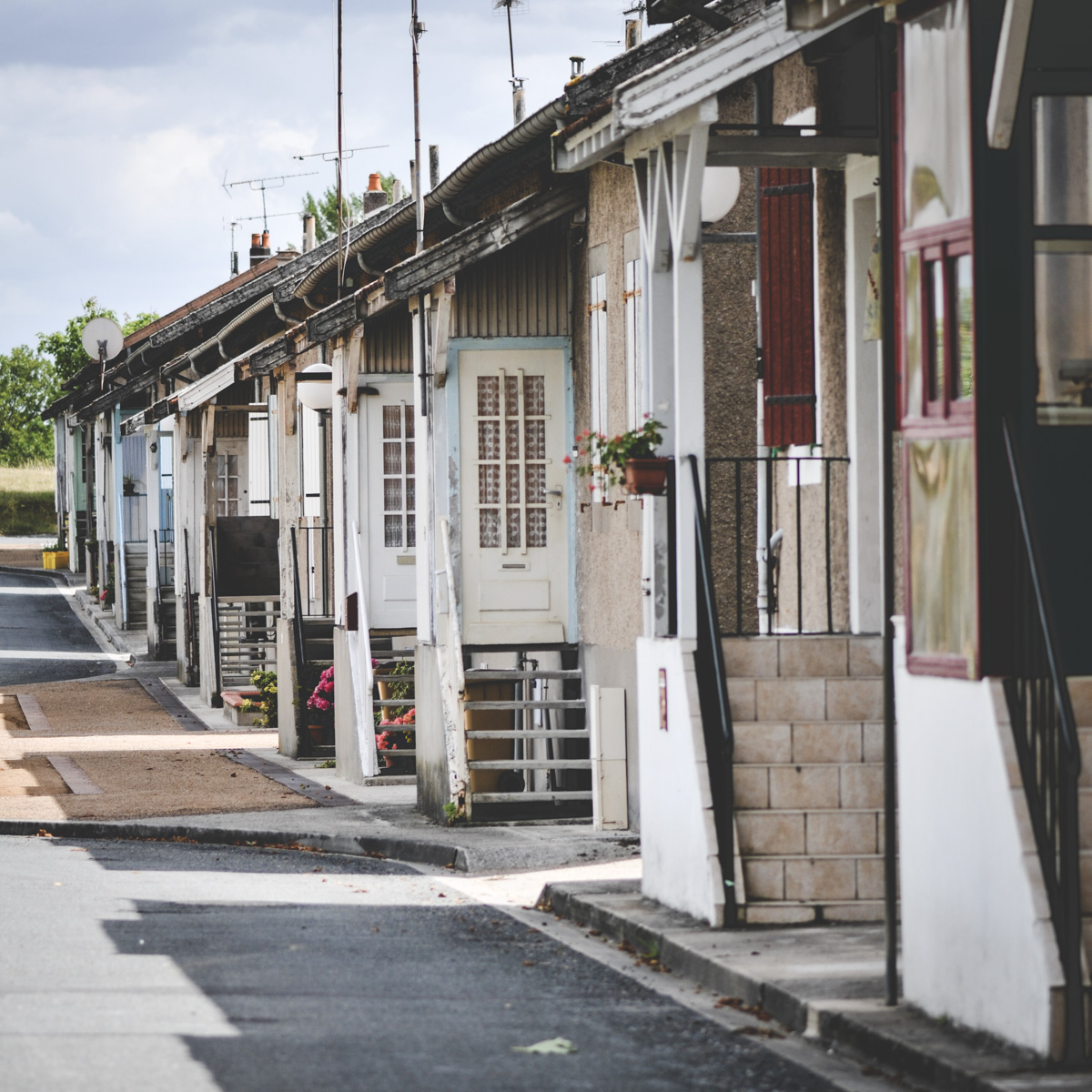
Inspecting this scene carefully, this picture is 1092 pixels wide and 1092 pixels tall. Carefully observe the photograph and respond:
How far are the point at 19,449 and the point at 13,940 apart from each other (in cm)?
9689

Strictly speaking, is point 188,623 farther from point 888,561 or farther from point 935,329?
point 935,329

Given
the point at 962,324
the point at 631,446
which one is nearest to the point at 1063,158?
the point at 962,324

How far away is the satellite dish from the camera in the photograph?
42.2 meters

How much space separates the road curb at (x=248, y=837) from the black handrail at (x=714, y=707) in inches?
145

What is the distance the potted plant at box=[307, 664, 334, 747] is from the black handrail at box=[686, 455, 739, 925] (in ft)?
39.7

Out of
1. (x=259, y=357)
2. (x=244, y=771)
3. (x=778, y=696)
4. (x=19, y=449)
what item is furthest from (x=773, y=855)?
(x=19, y=449)

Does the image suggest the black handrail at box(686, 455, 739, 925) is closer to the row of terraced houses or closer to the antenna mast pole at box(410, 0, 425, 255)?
the row of terraced houses

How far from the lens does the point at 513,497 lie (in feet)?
51.7

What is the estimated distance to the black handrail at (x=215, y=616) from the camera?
27672mm

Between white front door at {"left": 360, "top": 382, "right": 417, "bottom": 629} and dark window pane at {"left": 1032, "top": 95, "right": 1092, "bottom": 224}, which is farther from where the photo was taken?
white front door at {"left": 360, "top": 382, "right": 417, "bottom": 629}

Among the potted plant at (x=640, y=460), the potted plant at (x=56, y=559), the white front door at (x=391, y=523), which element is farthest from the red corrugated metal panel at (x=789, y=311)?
the potted plant at (x=56, y=559)

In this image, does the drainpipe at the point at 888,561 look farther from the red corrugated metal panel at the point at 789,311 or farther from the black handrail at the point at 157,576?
the black handrail at the point at 157,576

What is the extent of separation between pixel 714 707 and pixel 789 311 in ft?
9.45

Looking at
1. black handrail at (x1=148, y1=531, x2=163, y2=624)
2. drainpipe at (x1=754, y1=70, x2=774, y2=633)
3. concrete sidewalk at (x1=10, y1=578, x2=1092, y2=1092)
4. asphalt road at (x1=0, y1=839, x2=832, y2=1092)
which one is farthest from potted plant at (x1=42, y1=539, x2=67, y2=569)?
drainpipe at (x1=754, y1=70, x2=774, y2=633)
